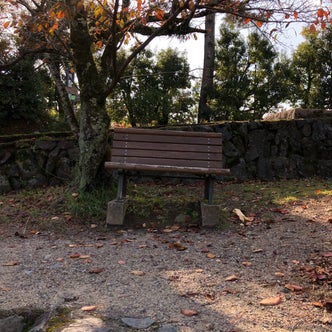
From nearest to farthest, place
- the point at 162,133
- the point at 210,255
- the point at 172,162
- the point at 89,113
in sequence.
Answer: the point at 210,255 < the point at 172,162 < the point at 162,133 < the point at 89,113

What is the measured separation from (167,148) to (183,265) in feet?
6.18

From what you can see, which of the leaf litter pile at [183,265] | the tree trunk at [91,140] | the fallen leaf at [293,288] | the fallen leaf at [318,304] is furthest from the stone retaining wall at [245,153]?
the fallen leaf at [318,304]

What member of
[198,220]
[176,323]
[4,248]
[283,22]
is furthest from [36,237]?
[283,22]

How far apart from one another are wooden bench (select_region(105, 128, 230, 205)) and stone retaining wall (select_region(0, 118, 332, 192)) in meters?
2.42

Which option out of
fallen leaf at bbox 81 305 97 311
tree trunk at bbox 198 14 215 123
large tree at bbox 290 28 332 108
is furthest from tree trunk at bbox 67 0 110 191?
large tree at bbox 290 28 332 108

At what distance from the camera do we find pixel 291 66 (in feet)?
55.8

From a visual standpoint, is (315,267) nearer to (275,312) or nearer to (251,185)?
(275,312)

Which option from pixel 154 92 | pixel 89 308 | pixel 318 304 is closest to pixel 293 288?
pixel 318 304

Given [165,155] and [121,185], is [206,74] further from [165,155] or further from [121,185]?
[121,185]

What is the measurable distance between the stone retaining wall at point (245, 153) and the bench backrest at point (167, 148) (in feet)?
7.92

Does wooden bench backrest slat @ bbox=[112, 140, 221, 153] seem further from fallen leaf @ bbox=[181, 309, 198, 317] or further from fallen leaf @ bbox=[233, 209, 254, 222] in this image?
fallen leaf @ bbox=[181, 309, 198, 317]

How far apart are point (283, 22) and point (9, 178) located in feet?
16.8

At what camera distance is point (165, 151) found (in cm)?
517

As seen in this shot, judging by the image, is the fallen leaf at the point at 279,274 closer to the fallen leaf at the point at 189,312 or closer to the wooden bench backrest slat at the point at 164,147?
the fallen leaf at the point at 189,312
